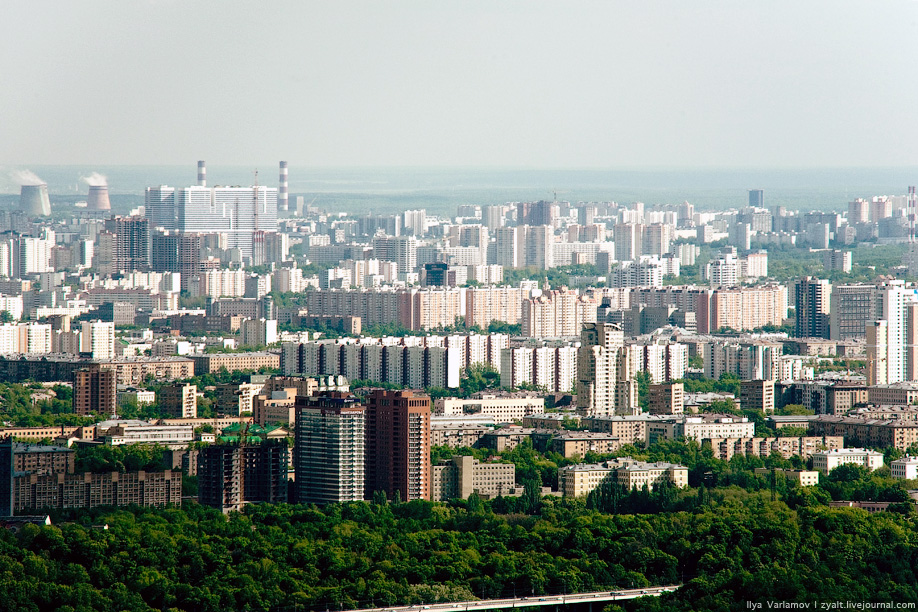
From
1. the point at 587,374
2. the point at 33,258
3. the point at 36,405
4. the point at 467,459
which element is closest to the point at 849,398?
the point at 587,374

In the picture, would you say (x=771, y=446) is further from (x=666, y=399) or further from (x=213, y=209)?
(x=213, y=209)

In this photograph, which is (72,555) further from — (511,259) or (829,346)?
(511,259)

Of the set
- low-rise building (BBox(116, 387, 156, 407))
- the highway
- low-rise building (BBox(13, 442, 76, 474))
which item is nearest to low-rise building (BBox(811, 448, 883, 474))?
the highway

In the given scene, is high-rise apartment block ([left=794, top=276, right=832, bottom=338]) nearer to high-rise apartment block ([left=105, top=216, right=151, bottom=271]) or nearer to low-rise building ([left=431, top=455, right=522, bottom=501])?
low-rise building ([left=431, top=455, right=522, bottom=501])

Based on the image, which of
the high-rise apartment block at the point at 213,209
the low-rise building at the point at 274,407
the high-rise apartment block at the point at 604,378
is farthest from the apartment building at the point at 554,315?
the high-rise apartment block at the point at 213,209

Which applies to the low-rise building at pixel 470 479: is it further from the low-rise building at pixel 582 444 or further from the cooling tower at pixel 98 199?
the cooling tower at pixel 98 199

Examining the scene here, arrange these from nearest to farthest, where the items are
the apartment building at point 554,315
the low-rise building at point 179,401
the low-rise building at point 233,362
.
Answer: the low-rise building at point 179,401 < the low-rise building at point 233,362 < the apartment building at point 554,315
